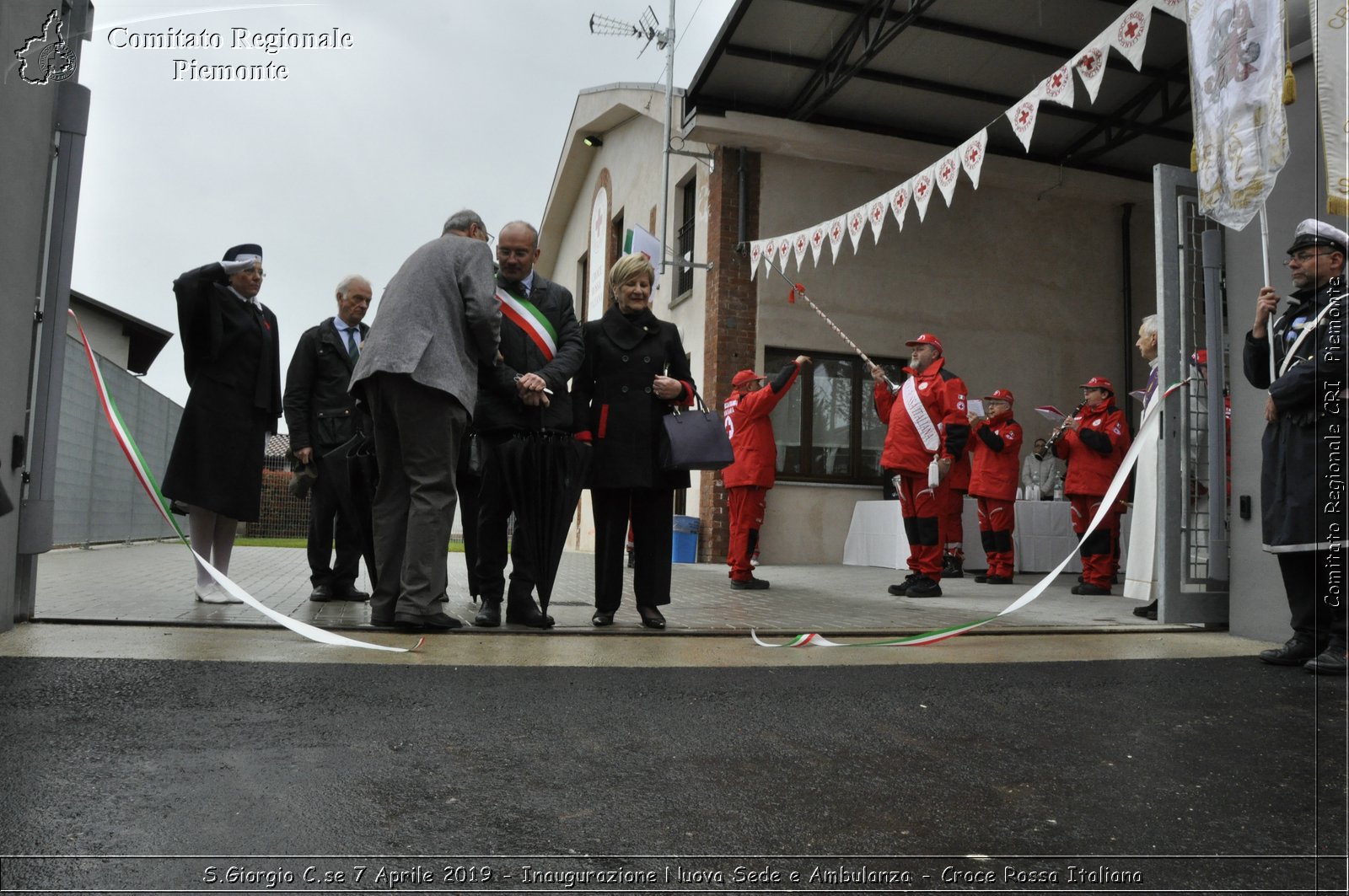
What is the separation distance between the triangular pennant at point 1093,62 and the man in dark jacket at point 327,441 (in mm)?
5350

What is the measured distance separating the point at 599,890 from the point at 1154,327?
680cm

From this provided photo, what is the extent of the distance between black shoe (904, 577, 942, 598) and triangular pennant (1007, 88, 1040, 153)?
3406 millimetres

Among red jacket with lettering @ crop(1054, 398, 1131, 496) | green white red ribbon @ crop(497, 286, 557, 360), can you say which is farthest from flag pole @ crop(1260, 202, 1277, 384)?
red jacket with lettering @ crop(1054, 398, 1131, 496)

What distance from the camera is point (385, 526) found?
4.77 meters

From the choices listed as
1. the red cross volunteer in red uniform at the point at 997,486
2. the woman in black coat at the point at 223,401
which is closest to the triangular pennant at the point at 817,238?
the red cross volunteer in red uniform at the point at 997,486

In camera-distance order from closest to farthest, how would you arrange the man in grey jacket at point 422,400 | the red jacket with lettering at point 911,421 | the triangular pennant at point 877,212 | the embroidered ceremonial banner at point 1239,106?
the embroidered ceremonial banner at point 1239,106 → the man in grey jacket at point 422,400 → the red jacket with lettering at point 911,421 → the triangular pennant at point 877,212

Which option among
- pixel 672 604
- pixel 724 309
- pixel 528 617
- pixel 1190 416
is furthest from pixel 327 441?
pixel 724 309

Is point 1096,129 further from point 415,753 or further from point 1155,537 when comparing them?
point 415,753

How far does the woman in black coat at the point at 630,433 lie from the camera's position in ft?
17.0

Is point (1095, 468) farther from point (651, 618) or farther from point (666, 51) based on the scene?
point (666, 51)

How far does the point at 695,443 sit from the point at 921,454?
3.68 m

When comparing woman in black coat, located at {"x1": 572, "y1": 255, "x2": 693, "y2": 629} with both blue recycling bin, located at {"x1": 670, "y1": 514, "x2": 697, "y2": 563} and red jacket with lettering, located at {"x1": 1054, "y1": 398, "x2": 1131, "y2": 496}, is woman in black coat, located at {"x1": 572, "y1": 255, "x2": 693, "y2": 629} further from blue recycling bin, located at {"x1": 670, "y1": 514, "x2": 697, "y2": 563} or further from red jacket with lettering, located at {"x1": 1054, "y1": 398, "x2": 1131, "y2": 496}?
blue recycling bin, located at {"x1": 670, "y1": 514, "x2": 697, "y2": 563}

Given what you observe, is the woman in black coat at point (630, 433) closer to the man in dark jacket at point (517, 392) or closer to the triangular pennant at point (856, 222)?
the man in dark jacket at point (517, 392)

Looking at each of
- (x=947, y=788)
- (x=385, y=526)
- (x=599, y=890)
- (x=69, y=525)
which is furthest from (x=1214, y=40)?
(x=69, y=525)
